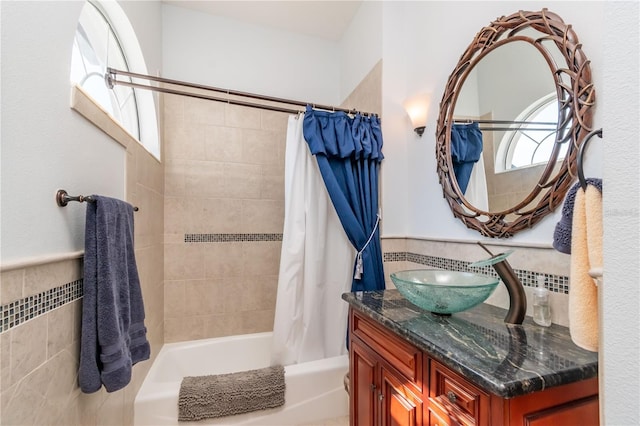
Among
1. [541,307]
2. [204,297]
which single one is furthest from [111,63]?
[541,307]

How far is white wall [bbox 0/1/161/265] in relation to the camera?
678 millimetres

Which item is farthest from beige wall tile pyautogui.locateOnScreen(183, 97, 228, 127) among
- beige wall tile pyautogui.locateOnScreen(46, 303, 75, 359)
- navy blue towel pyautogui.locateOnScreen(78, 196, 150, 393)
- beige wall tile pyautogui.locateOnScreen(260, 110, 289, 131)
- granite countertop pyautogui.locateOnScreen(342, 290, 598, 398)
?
granite countertop pyautogui.locateOnScreen(342, 290, 598, 398)

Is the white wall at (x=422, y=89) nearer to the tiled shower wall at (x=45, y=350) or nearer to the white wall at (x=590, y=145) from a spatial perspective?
the white wall at (x=590, y=145)

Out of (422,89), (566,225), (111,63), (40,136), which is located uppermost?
(111,63)

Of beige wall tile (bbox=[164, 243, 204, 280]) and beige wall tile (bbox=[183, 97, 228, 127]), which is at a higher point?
beige wall tile (bbox=[183, 97, 228, 127])

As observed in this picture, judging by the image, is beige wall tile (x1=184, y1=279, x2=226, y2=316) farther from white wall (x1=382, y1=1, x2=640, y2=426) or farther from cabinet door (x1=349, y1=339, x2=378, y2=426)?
white wall (x1=382, y1=1, x2=640, y2=426)

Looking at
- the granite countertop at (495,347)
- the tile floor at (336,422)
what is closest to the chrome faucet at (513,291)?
the granite countertop at (495,347)

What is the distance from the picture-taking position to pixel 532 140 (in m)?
1.14

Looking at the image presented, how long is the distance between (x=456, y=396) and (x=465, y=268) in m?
0.79

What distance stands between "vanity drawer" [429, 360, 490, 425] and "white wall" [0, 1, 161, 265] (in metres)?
1.21

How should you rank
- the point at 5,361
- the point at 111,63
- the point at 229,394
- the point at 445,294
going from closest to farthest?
1. the point at 5,361
2. the point at 445,294
3. the point at 229,394
4. the point at 111,63

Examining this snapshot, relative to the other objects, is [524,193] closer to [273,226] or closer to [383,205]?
[383,205]

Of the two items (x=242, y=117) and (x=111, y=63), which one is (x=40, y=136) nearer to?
(x=111, y=63)

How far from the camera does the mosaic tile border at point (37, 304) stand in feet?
2.17
